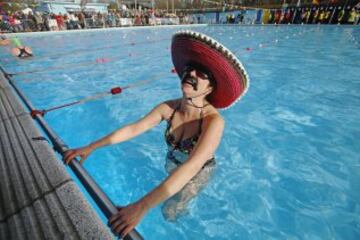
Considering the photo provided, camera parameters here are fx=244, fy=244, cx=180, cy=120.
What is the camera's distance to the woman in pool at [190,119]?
5.16ft

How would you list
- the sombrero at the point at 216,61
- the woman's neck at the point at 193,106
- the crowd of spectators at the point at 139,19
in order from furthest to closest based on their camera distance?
the crowd of spectators at the point at 139,19 → the woman's neck at the point at 193,106 → the sombrero at the point at 216,61

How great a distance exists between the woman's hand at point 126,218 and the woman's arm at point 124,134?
861mm

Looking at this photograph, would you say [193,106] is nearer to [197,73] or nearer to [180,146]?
[197,73]

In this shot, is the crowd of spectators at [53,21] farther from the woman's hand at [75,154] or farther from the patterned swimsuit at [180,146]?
the patterned swimsuit at [180,146]

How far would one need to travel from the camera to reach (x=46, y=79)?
8.03 meters

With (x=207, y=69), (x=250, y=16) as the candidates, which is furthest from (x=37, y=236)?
(x=250, y=16)

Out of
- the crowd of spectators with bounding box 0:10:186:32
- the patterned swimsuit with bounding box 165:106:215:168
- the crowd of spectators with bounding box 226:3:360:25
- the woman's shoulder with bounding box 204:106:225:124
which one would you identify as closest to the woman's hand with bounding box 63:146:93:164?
the patterned swimsuit with bounding box 165:106:215:168

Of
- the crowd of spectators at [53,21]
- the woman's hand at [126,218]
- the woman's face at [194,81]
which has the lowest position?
the crowd of spectators at [53,21]

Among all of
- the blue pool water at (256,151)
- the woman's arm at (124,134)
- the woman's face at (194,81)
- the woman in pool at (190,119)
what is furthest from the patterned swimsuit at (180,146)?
the blue pool water at (256,151)

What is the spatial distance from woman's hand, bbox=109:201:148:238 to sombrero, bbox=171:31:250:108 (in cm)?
118

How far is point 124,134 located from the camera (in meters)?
2.37

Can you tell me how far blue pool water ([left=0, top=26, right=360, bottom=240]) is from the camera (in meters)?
3.05

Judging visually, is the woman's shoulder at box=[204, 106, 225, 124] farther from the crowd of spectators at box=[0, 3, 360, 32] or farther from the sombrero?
the crowd of spectators at box=[0, 3, 360, 32]

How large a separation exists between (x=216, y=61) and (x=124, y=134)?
3.66 feet
